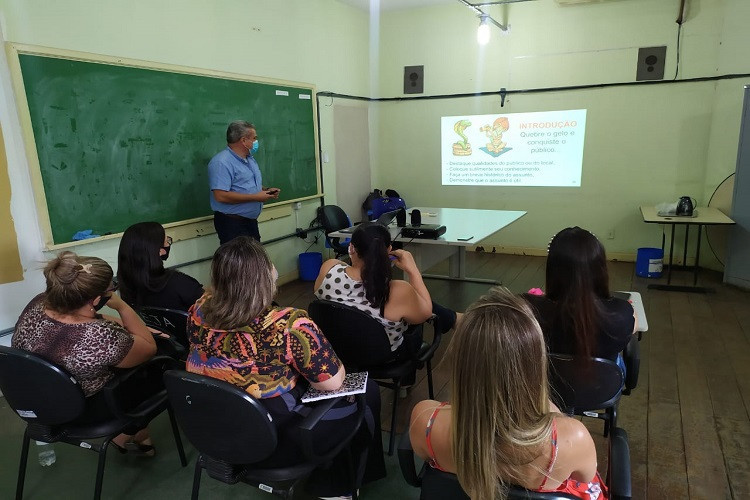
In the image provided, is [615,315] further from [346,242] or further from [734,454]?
[346,242]

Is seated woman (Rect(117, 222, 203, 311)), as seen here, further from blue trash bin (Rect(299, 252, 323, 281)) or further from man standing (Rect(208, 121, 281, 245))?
blue trash bin (Rect(299, 252, 323, 281))

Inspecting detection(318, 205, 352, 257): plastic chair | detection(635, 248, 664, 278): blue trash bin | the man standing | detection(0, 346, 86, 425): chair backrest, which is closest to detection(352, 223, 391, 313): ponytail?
detection(0, 346, 86, 425): chair backrest

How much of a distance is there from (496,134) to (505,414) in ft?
17.1

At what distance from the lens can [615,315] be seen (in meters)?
1.66

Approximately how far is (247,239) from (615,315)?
128 cm

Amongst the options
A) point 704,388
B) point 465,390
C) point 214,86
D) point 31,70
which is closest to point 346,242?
point 214,86

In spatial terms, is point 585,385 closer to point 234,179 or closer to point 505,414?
point 505,414

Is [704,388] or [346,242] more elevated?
[346,242]

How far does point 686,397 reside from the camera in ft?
8.66

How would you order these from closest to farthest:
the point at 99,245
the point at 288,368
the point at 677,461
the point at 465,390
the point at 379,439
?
the point at 465,390 < the point at 288,368 < the point at 379,439 < the point at 677,461 < the point at 99,245

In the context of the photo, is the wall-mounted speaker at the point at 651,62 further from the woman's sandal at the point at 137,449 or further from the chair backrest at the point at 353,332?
the woman's sandal at the point at 137,449

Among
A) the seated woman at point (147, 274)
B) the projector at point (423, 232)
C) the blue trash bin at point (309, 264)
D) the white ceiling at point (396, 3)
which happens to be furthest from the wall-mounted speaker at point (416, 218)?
the white ceiling at point (396, 3)

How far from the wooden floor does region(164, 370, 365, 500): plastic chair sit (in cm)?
98

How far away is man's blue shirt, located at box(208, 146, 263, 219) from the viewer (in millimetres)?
3658
